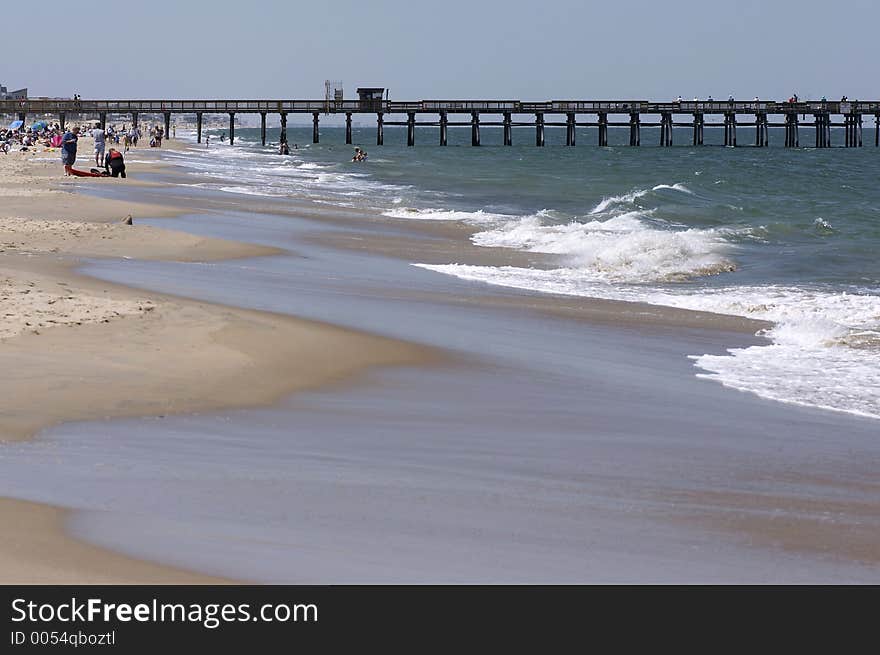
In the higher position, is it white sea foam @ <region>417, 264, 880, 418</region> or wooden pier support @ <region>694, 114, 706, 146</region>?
wooden pier support @ <region>694, 114, 706, 146</region>

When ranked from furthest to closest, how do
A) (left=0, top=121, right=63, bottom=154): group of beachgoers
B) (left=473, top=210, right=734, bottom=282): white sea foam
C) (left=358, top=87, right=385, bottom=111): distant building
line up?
(left=358, top=87, right=385, bottom=111): distant building → (left=0, top=121, right=63, bottom=154): group of beachgoers → (left=473, top=210, right=734, bottom=282): white sea foam

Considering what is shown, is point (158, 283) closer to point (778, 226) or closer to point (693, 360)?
point (693, 360)

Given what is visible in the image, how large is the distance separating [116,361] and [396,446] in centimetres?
240

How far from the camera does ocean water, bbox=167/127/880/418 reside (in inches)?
415

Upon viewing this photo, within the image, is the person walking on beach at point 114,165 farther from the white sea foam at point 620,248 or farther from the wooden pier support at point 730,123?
the wooden pier support at point 730,123

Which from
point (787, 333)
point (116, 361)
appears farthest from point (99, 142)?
point (116, 361)

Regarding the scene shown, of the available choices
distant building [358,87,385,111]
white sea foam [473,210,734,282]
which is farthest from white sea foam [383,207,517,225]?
distant building [358,87,385,111]

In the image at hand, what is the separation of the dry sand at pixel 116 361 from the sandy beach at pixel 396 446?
0.03m

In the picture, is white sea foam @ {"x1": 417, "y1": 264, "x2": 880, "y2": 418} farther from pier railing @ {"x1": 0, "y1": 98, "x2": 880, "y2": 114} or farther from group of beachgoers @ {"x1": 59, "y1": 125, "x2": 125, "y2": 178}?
pier railing @ {"x1": 0, "y1": 98, "x2": 880, "y2": 114}

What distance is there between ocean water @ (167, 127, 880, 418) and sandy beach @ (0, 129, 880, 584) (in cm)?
70

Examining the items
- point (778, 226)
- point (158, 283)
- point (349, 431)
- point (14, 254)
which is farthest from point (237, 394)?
point (778, 226)

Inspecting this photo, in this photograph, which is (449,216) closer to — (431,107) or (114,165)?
(114,165)

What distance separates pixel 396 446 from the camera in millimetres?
7125

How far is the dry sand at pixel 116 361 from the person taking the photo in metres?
5.07
